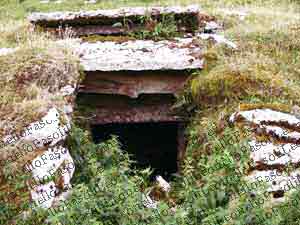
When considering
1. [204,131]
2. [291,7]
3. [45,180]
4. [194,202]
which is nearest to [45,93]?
[45,180]

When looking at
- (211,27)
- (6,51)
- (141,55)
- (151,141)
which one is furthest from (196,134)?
(211,27)

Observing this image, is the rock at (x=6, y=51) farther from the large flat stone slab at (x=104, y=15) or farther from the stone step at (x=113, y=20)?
the large flat stone slab at (x=104, y=15)

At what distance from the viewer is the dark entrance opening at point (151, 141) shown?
1087cm

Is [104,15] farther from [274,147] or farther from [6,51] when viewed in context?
[274,147]

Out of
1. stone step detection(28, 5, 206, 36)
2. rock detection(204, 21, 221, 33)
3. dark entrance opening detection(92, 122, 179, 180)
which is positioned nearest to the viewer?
dark entrance opening detection(92, 122, 179, 180)

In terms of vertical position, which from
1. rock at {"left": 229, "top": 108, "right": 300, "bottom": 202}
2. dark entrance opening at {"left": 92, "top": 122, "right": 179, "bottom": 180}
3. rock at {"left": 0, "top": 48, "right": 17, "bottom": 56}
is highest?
rock at {"left": 0, "top": 48, "right": 17, "bottom": 56}

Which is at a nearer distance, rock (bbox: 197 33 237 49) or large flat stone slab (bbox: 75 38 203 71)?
large flat stone slab (bbox: 75 38 203 71)

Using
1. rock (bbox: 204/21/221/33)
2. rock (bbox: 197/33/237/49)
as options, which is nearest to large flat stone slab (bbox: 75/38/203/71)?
rock (bbox: 197/33/237/49)

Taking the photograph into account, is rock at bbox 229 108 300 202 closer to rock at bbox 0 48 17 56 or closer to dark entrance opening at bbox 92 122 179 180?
dark entrance opening at bbox 92 122 179 180

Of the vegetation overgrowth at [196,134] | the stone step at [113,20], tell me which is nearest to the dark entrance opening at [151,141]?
the vegetation overgrowth at [196,134]

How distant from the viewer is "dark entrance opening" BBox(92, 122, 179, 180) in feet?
35.7

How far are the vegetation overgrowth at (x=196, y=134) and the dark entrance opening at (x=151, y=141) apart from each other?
140 cm

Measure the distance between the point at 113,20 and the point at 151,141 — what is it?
7.59 feet

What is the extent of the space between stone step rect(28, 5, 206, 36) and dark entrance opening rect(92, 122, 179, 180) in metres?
1.75
